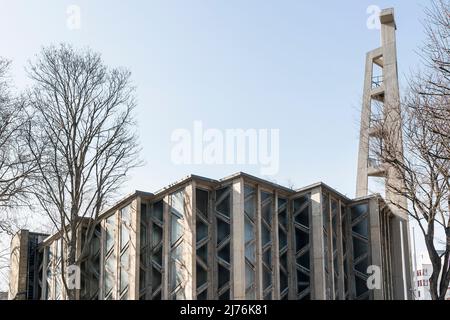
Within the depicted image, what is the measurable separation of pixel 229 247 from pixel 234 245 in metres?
0.46

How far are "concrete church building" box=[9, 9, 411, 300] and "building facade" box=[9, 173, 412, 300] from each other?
0.14ft

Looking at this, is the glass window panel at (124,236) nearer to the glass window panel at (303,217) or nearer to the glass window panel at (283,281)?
the glass window panel at (283,281)

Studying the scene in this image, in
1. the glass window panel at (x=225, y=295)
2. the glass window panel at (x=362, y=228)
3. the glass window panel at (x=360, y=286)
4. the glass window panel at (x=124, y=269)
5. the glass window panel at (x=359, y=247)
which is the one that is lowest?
the glass window panel at (x=225, y=295)

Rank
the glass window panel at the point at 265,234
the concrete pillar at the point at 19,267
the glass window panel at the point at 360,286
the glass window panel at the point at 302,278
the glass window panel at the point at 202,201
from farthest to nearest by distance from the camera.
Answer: the concrete pillar at the point at 19,267 → the glass window panel at the point at 360,286 → the glass window panel at the point at 302,278 → the glass window panel at the point at 265,234 → the glass window panel at the point at 202,201

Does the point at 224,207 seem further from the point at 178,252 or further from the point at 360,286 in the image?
the point at 360,286

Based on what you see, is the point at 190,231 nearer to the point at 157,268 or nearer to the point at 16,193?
the point at 157,268

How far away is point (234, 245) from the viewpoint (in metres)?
22.8

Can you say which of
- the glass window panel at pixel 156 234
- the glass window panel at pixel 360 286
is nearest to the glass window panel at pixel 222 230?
the glass window panel at pixel 156 234

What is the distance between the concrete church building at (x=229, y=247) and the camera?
76.1 ft

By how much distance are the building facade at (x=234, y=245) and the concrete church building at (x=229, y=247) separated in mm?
43

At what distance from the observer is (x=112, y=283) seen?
2572cm

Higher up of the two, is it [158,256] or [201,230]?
[201,230]

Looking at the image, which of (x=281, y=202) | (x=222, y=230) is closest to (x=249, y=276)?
(x=222, y=230)

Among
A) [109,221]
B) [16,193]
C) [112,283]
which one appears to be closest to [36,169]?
[16,193]
